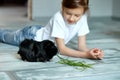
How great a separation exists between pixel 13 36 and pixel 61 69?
705 millimetres

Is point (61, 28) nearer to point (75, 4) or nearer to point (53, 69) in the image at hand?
point (75, 4)

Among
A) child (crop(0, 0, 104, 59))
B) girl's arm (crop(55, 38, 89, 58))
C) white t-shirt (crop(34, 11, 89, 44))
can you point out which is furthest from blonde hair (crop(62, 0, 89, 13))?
girl's arm (crop(55, 38, 89, 58))

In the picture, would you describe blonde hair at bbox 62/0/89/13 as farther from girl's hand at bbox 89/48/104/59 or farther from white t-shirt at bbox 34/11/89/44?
girl's hand at bbox 89/48/104/59

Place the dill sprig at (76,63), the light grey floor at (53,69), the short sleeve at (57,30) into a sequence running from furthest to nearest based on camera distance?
the short sleeve at (57,30), the dill sprig at (76,63), the light grey floor at (53,69)

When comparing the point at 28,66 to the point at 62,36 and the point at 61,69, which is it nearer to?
the point at 61,69

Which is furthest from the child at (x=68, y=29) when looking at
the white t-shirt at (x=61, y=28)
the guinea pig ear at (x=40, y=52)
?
the guinea pig ear at (x=40, y=52)

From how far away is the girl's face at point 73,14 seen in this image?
1.56 m

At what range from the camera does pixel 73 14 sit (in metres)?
1.56

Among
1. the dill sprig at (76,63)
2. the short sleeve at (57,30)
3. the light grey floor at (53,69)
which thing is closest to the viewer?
the light grey floor at (53,69)

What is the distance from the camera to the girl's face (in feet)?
5.10

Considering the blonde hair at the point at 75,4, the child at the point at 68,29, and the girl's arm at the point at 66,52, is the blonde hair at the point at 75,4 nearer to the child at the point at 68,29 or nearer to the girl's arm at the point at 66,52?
the child at the point at 68,29

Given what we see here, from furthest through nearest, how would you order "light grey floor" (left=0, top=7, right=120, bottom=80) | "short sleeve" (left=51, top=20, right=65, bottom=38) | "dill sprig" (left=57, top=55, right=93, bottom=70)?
"short sleeve" (left=51, top=20, right=65, bottom=38) < "dill sprig" (left=57, top=55, right=93, bottom=70) < "light grey floor" (left=0, top=7, right=120, bottom=80)

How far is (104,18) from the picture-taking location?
402cm

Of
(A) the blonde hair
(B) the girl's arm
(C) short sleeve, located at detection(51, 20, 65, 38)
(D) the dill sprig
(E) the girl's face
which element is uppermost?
(A) the blonde hair
